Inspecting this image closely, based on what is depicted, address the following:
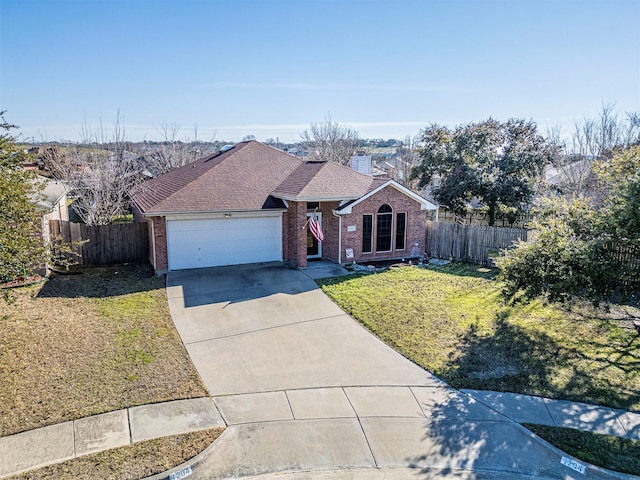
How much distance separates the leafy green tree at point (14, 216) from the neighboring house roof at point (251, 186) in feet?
20.1

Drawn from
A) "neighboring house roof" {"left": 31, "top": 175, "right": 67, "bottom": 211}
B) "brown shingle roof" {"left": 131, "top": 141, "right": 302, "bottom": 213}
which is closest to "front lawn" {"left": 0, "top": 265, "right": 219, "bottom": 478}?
"neighboring house roof" {"left": 31, "top": 175, "right": 67, "bottom": 211}

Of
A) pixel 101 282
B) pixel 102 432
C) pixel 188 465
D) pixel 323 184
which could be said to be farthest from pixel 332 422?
pixel 323 184

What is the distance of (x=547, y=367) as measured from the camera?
366 inches

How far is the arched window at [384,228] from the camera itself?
62.2 ft

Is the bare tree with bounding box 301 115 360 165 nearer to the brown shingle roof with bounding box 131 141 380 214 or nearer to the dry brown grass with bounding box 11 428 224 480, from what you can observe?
the brown shingle roof with bounding box 131 141 380 214

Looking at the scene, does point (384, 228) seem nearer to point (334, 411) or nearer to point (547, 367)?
point (547, 367)

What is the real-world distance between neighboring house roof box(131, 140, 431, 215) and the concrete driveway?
571 cm

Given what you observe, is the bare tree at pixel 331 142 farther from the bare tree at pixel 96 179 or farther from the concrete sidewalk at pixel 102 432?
the concrete sidewalk at pixel 102 432

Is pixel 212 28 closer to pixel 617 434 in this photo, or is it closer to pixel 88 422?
pixel 88 422

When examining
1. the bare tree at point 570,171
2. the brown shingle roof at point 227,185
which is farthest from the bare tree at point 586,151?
the brown shingle roof at point 227,185

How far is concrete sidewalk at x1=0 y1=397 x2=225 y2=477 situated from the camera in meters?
6.14

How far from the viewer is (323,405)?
7.74 m

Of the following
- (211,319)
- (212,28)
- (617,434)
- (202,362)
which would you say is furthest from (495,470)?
(212,28)

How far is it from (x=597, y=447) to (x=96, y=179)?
913 inches
